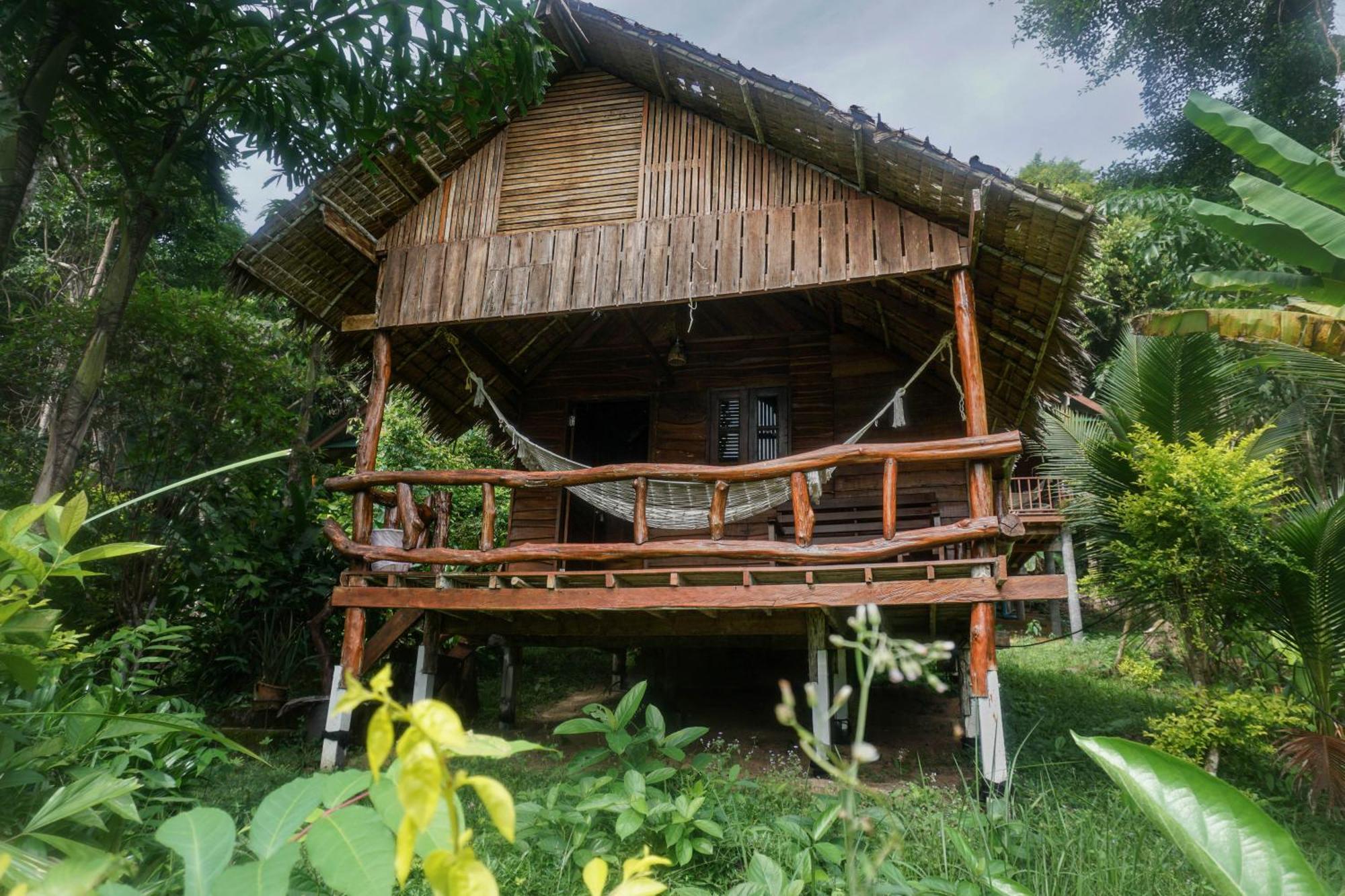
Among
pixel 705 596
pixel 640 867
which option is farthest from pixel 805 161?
pixel 640 867

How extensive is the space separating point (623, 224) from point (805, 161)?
4.42 ft

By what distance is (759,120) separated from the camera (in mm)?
5855

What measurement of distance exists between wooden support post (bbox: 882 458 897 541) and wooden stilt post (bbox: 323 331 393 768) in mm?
3314

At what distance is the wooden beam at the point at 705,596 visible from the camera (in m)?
4.55

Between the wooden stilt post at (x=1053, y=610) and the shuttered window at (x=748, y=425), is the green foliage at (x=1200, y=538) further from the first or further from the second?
the wooden stilt post at (x=1053, y=610)

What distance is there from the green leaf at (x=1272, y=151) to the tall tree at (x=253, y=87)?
3.91 metres

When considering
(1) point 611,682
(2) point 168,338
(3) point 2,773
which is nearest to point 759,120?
(2) point 168,338

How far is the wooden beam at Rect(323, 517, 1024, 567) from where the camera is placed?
181 inches

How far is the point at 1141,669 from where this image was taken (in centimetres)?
690

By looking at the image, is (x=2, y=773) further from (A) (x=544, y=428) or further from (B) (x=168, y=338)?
(A) (x=544, y=428)

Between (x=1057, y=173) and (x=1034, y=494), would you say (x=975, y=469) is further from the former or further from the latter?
(x=1057, y=173)

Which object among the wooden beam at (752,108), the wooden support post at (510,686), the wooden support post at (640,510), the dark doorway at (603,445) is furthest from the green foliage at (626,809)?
the wooden beam at (752,108)

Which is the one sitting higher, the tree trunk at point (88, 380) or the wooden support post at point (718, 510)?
the tree trunk at point (88, 380)

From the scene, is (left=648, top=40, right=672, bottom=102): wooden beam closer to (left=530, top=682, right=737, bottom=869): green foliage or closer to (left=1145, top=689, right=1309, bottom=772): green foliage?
(left=530, top=682, right=737, bottom=869): green foliage
